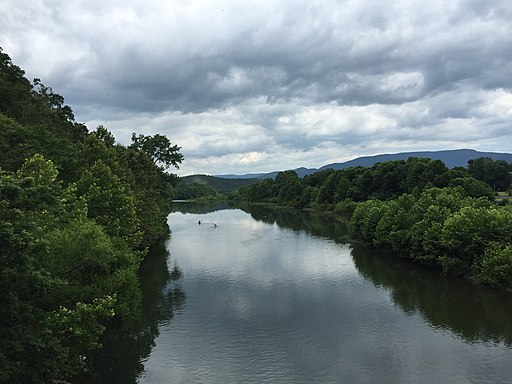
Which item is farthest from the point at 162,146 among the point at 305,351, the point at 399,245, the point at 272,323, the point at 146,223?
the point at 305,351

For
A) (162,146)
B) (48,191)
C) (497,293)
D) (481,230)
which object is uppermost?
(162,146)

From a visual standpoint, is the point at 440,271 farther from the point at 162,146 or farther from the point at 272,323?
the point at 162,146

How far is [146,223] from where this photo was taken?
5112cm

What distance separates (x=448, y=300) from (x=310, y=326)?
13.9 metres

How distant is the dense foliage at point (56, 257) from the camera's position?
572 inches

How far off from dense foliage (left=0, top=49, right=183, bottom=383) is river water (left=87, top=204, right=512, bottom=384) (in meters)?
4.33

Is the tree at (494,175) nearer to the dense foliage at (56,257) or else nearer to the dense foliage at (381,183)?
the dense foliage at (381,183)

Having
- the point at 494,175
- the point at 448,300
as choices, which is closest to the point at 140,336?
the point at 448,300

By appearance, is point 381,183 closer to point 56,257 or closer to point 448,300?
point 448,300

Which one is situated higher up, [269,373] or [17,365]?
[17,365]

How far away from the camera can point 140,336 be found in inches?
1108

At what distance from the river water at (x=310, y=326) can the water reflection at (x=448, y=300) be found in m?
0.10

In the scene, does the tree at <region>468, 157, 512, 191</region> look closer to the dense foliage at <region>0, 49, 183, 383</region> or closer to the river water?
the river water

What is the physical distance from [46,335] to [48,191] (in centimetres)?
527
